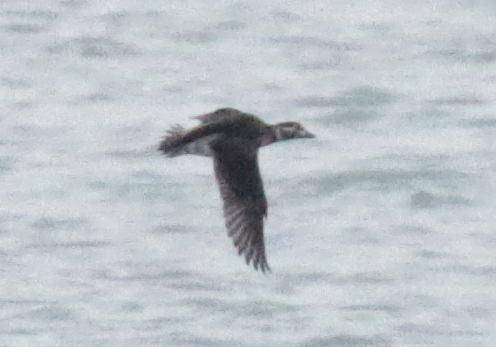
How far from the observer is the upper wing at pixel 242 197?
5891mm

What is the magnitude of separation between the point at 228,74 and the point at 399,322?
3.49 metres

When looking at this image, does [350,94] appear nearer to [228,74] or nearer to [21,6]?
[228,74]

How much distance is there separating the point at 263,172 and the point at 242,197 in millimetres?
4295

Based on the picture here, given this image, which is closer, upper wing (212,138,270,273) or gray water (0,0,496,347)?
upper wing (212,138,270,273)

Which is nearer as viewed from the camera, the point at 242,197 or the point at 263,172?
the point at 242,197

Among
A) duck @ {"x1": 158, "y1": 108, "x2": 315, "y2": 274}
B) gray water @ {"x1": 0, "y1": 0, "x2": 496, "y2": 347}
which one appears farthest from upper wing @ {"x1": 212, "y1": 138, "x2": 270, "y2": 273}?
gray water @ {"x1": 0, "y1": 0, "x2": 496, "y2": 347}

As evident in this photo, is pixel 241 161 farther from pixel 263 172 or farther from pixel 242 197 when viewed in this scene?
pixel 263 172

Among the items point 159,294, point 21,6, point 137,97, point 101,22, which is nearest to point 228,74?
point 137,97

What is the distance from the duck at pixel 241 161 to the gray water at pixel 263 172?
2.44m

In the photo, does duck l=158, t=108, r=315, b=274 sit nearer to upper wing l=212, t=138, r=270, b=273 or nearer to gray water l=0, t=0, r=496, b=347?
upper wing l=212, t=138, r=270, b=273

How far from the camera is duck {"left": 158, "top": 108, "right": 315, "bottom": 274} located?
585cm

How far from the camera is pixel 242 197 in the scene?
5.97 m

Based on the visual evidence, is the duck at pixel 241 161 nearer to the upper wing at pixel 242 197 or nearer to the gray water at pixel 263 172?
the upper wing at pixel 242 197

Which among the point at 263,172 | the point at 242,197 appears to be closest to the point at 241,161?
the point at 242,197
